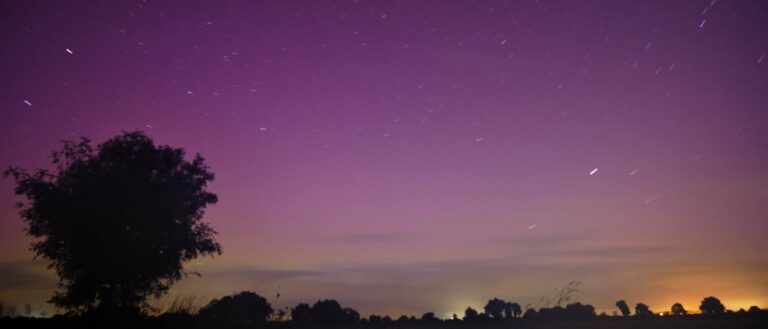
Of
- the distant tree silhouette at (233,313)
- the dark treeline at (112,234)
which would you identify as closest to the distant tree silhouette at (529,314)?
the dark treeline at (112,234)

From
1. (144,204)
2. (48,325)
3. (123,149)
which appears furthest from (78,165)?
(48,325)

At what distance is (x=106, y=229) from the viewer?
20641 mm

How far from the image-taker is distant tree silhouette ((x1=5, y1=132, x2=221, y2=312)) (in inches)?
Result: 811

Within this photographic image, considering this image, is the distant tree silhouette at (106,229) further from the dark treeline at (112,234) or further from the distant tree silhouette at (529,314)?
the distant tree silhouette at (529,314)

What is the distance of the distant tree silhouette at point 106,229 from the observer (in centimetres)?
2061

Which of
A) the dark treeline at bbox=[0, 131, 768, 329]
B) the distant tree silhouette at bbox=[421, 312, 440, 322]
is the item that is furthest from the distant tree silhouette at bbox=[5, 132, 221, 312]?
the distant tree silhouette at bbox=[421, 312, 440, 322]

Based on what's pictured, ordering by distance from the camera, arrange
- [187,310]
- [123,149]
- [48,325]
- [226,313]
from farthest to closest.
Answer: [123,149]
[226,313]
[187,310]
[48,325]

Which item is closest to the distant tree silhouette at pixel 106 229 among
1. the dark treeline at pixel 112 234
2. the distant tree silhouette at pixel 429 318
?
the dark treeline at pixel 112 234

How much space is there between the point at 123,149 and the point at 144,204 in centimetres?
410

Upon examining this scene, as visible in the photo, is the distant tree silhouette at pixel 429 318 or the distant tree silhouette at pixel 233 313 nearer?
the distant tree silhouette at pixel 233 313

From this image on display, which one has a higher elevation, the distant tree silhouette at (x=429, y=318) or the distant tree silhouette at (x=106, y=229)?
the distant tree silhouette at (x=106, y=229)

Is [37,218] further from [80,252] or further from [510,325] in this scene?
[510,325]

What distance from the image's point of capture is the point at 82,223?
20562mm

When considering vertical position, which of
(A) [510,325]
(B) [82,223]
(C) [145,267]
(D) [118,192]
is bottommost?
(A) [510,325]
